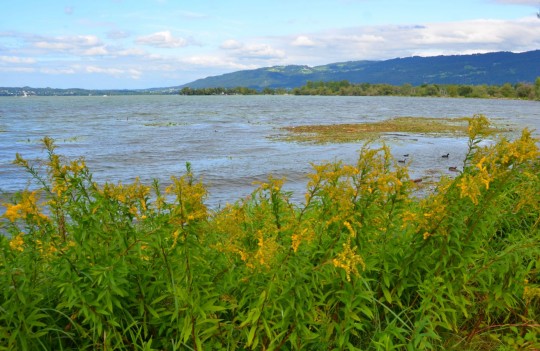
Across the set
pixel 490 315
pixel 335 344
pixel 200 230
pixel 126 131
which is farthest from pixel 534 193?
pixel 126 131

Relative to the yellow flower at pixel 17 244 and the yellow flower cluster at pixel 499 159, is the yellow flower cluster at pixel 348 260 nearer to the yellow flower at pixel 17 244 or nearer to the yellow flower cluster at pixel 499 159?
the yellow flower cluster at pixel 499 159

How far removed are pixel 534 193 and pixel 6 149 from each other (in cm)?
3268

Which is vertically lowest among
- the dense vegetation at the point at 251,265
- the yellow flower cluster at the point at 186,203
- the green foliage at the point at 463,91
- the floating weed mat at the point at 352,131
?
the floating weed mat at the point at 352,131

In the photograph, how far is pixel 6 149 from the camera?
30766 mm

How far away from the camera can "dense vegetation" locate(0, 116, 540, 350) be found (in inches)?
123

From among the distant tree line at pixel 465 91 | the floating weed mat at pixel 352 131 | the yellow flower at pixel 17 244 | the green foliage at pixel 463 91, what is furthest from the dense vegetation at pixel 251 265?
the green foliage at pixel 463 91

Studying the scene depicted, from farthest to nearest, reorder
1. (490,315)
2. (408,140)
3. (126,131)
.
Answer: (126,131), (408,140), (490,315)

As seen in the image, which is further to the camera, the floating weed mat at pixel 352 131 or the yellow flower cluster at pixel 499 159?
the floating weed mat at pixel 352 131

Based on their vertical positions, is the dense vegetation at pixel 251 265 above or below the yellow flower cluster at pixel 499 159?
below

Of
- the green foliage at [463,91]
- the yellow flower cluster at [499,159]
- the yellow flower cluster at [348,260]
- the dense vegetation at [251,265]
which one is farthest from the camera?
the green foliage at [463,91]

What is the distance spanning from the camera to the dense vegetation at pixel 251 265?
3.11 m

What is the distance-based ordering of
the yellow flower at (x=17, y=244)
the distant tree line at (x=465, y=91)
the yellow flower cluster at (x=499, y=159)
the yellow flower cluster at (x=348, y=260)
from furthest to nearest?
the distant tree line at (x=465, y=91), the yellow flower cluster at (x=499, y=159), the yellow flower at (x=17, y=244), the yellow flower cluster at (x=348, y=260)

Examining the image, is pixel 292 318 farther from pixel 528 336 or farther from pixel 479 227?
pixel 528 336

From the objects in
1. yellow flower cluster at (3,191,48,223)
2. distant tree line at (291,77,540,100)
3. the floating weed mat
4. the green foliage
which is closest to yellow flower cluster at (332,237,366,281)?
yellow flower cluster at (3,191,48,223)
